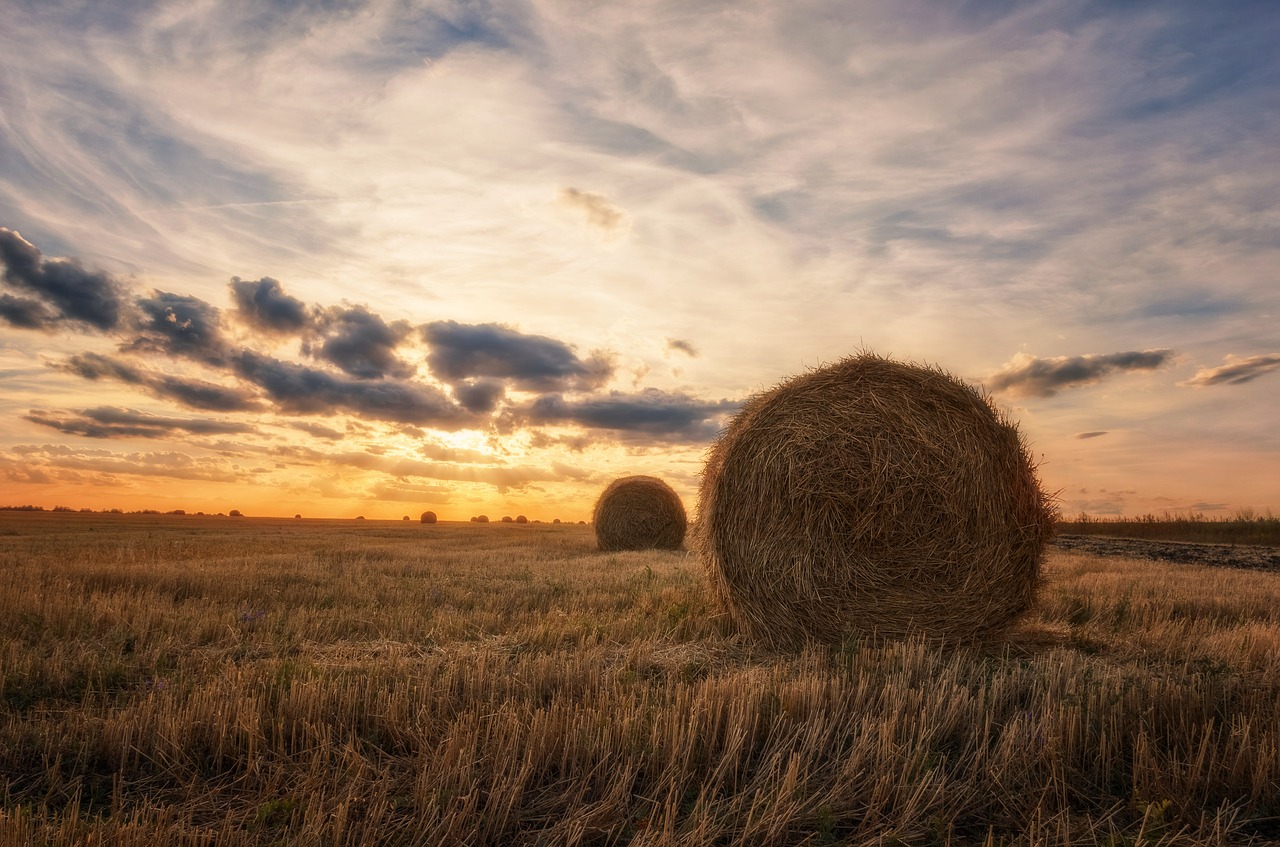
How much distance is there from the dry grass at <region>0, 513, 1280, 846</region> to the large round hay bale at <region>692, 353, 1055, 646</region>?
52 centimetres

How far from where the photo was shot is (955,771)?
357cm

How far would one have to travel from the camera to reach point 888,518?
7.02 m

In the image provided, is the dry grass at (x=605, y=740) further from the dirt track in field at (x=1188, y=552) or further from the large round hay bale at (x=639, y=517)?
the large round hay bale at (x=639, y=517)

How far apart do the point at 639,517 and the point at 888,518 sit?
40.5 ft

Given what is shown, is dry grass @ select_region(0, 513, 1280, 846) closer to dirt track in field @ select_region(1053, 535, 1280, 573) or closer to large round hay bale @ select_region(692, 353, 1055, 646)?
large round hay bale @ select_region(692, 353, 1055, 646)

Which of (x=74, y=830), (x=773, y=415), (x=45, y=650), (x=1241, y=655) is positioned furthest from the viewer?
(x=773, y=415)

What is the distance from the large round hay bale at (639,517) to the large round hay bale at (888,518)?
11.5 metres

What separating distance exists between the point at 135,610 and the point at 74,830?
5.43 metres

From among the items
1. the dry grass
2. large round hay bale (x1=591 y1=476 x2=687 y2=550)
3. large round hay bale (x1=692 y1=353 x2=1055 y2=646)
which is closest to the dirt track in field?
large round hay bale (x1=591 y1=476 x2=687 y2=550)

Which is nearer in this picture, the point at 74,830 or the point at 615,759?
the point at 74,830

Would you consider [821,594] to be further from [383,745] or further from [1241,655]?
[383,745]

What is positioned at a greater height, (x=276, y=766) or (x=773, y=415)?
(x=773, y=415)

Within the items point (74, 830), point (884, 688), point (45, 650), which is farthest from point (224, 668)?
point (884, 688)

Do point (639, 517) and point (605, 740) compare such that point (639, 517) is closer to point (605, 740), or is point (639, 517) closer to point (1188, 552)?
point (1188, 552)
